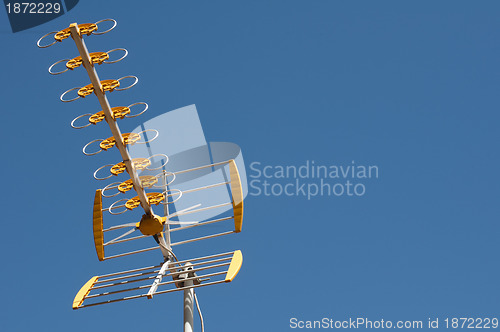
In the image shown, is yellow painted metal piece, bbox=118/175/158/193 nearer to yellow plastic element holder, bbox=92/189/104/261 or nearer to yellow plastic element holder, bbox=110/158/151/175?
yellow plastic element holder, bbox=110/158/151/175

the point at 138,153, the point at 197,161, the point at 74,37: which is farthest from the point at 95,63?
the point at 197,161

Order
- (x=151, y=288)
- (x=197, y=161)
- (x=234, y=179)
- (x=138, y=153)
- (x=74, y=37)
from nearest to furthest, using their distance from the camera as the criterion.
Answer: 1. (x=74, y=37)
2. (x=151, y=288)
3. (x=138, y=153)
4. (x=234, y=179)
5. (x=197, y=161)

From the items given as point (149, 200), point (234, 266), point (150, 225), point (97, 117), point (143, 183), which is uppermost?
point (97, 117)

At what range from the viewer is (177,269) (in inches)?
575

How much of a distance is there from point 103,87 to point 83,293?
390 cm

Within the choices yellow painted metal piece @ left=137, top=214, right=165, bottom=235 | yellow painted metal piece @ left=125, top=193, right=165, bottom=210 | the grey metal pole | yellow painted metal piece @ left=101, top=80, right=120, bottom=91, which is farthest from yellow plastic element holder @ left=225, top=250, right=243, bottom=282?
yellow painted metal piece @ left=101, top=80, right=120, bottom=91

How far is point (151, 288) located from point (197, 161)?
3.67 metres

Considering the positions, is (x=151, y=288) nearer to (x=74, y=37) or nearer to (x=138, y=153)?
(x=138, y=153)

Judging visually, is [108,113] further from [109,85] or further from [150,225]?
[150,225]

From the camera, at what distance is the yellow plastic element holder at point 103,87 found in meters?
11.7

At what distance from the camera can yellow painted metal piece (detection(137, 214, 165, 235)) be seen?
13.9 meters

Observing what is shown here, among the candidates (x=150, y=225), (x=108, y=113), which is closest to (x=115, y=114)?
(x=108, y=113)

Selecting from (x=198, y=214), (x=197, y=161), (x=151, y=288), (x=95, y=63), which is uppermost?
(x=95, y=63)

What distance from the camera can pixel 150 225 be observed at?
1388 centimetres
